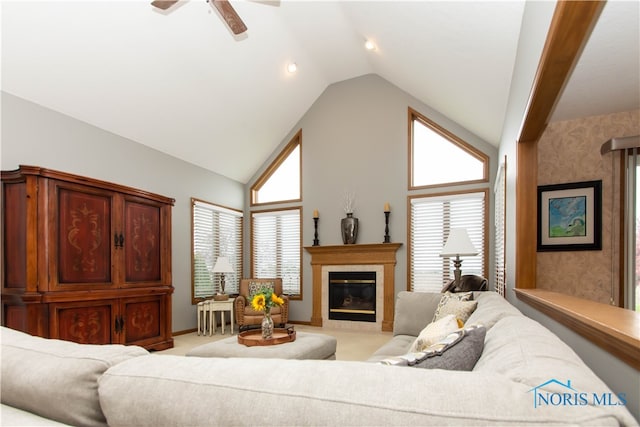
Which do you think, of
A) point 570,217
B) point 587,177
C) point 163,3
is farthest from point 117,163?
point 587,177

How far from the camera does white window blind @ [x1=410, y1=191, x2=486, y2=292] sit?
5.30 meters

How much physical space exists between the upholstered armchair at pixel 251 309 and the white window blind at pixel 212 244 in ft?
2.11

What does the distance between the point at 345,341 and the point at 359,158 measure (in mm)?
2982

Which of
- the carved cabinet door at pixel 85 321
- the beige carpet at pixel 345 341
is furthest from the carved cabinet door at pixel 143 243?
the beige carpet at pixel 345 341

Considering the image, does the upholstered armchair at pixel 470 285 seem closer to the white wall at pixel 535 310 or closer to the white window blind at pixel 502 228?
the white window blind at pixel 502 228

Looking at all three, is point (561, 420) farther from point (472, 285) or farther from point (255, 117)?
point (255, 117)

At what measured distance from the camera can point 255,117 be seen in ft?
19.5

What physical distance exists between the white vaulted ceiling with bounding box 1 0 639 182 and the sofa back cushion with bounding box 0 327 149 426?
2.83 meters

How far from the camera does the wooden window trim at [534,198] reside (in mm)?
1057

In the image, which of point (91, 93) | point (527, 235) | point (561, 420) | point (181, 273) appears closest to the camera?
point (561, 420)

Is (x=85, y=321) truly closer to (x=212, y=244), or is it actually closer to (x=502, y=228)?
(x=212, y=244)

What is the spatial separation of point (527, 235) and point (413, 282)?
3288 mm

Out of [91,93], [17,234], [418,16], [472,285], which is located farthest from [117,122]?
[472,285]

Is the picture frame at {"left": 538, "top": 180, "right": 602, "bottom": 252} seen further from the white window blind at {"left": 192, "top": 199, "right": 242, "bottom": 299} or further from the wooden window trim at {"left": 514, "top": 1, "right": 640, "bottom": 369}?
the white window blind at {"left": 192, "top": 199, "right": 242, "bottom": 299}
